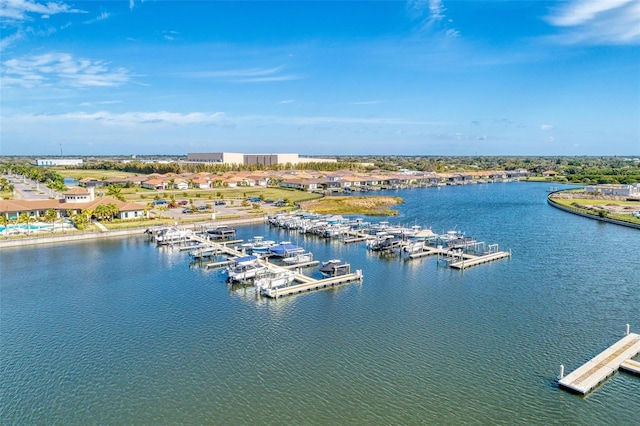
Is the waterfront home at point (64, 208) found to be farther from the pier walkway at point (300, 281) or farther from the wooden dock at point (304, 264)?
the wooden dock at point (304, 264)

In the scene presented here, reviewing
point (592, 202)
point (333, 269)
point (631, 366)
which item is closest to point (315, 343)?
point (333, 269)

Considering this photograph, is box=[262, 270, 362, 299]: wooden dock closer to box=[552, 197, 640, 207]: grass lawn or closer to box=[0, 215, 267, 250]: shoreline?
box=[0, 215, 267, 250]: shoreline

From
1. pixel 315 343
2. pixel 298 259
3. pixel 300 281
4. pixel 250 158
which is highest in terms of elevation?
pixel 250 158

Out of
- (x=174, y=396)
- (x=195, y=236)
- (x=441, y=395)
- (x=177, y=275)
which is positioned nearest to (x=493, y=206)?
(x=195, y=236)

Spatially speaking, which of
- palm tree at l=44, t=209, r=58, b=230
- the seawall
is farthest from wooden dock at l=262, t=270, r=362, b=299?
the seawall

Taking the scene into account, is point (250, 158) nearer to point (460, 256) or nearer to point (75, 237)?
point (75, 237)
